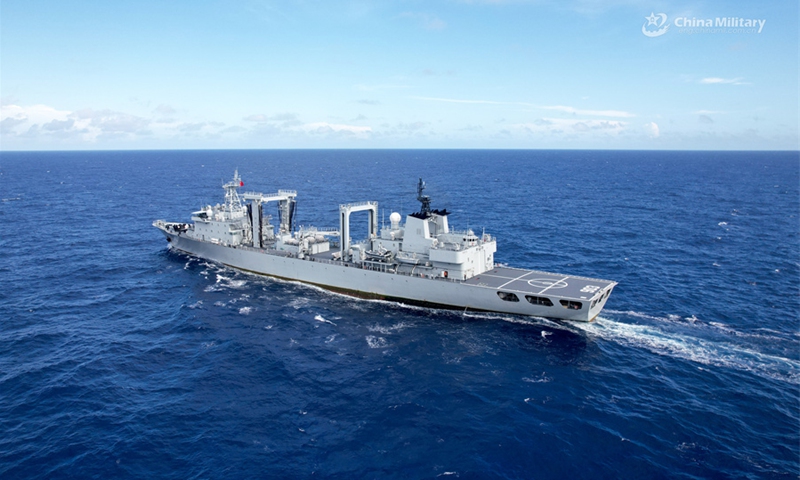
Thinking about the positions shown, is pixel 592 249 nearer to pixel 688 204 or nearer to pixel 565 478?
pixel 565 478

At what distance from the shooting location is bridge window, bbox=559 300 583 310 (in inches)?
1939

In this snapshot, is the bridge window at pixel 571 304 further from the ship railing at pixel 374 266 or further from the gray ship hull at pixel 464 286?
the ship railing at pixel 374 266

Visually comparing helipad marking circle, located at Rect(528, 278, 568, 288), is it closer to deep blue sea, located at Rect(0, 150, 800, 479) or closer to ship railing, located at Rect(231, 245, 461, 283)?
deep blue sea, located at Rect(0, 150, 800, 479)

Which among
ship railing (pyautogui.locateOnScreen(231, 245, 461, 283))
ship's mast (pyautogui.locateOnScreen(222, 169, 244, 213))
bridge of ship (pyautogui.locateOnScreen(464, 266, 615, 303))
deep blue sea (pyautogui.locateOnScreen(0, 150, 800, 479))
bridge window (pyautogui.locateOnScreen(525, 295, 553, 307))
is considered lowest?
deep blue sea (pyautogui.locateOnScreen(0, 150, 800, 479))

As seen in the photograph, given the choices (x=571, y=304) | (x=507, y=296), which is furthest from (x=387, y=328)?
(x=571, y=304)

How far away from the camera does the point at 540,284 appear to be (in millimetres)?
54219

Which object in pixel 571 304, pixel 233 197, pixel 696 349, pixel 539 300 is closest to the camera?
pixel 696 349

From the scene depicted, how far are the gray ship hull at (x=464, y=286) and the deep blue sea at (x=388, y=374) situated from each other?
162 cm

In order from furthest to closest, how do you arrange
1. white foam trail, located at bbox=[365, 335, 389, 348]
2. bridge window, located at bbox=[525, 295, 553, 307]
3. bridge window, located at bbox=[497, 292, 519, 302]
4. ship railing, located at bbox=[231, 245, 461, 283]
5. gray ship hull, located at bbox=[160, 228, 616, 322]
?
ship railing, located at bbox=[231, 245, 461, 283], bridge window, located at bbox=[497, 292, 519, 302], bridge window, located at bbox=[525, 295, 553, 307], gray ship hull, located at bbox=[160, 228, 616, 322], white foam trail, located at bbox=[365, 335, 389, 348]

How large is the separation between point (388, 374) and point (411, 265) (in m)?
20.8

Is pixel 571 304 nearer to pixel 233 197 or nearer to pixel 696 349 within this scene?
pixel 696 349

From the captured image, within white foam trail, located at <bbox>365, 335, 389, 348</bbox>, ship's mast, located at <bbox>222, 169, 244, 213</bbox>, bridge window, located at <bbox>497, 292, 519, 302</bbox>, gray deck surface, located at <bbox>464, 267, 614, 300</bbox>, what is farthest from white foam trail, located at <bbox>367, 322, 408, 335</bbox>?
ship's mast, located at <bbox>222, 169, 244, 213</bbox>

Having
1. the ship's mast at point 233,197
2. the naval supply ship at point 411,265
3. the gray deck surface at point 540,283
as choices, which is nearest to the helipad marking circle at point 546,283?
the gray deck surface at point 540,283

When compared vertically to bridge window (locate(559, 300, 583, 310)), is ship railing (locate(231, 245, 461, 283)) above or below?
above
